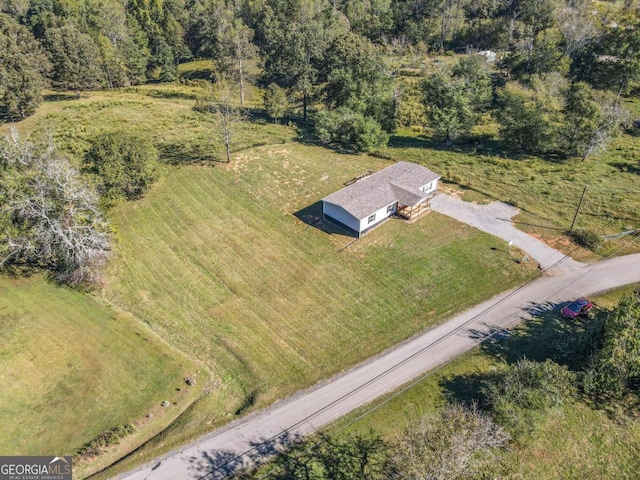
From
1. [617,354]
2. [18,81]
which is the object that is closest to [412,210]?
[617,354]

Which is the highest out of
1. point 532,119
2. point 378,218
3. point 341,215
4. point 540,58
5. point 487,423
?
point 540,58

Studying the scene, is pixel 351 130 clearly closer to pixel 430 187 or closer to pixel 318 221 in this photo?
pixel 430 187

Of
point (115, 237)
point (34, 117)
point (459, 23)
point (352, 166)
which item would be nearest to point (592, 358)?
point (352, 166)

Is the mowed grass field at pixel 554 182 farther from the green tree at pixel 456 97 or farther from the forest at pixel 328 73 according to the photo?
the green tree at pixel 456 97

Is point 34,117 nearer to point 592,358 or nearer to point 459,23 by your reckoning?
point 592,358

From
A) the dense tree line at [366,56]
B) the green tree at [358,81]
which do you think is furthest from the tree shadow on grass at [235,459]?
the green tree at [358,81]

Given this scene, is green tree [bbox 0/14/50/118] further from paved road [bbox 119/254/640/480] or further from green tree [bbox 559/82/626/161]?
green tree [bbox 559/82/626/161]
